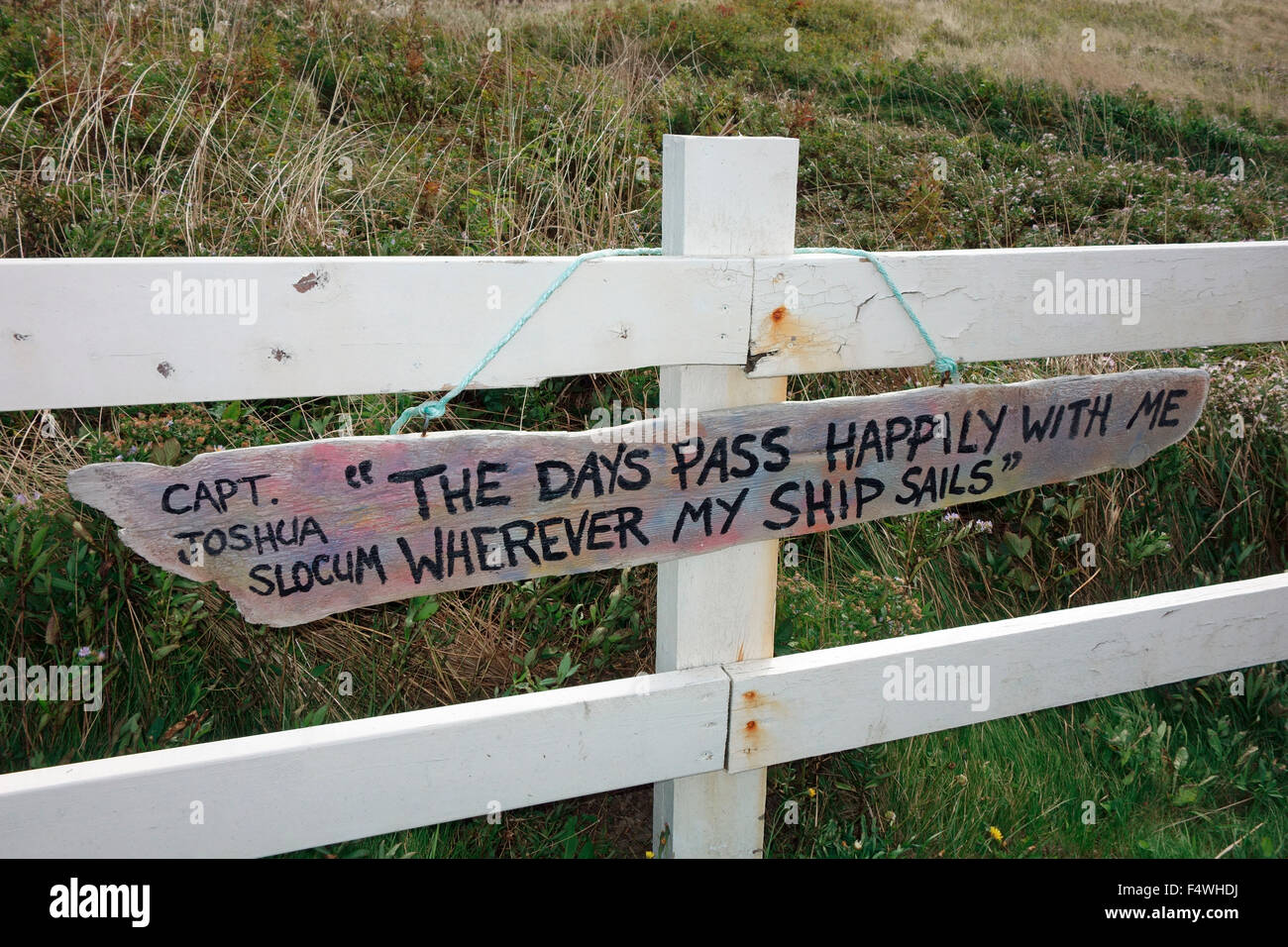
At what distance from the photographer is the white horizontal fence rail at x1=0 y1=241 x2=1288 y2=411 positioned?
1.53 meters

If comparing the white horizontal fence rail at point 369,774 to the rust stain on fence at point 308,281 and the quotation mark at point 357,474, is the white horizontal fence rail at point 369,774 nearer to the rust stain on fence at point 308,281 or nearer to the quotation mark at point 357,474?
the quotation mark at point 357,474

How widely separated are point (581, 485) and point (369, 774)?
688mm

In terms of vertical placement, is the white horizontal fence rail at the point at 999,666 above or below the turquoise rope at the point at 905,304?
below

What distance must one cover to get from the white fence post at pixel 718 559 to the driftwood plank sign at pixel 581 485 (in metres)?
0.08

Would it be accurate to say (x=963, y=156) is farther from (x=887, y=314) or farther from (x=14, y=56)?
(x=14, y=56)

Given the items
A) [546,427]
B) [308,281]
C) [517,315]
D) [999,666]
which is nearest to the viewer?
[308,281]

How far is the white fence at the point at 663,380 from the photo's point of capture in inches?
62.7

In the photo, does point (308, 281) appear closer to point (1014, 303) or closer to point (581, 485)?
point (581, 485)

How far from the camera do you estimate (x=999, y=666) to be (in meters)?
2.31

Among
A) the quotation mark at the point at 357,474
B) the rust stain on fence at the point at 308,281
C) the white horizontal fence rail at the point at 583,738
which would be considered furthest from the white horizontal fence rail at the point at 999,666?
the rust stain on fence at the point at 308,281

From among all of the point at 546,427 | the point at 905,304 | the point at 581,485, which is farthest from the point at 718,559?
the point at 546,427

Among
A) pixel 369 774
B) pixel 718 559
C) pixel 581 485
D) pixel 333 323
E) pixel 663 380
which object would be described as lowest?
pixel 369 774

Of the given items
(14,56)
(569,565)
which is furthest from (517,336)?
(14,56)

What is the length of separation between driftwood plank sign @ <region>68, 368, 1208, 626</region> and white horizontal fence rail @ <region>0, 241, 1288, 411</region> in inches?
4.4
